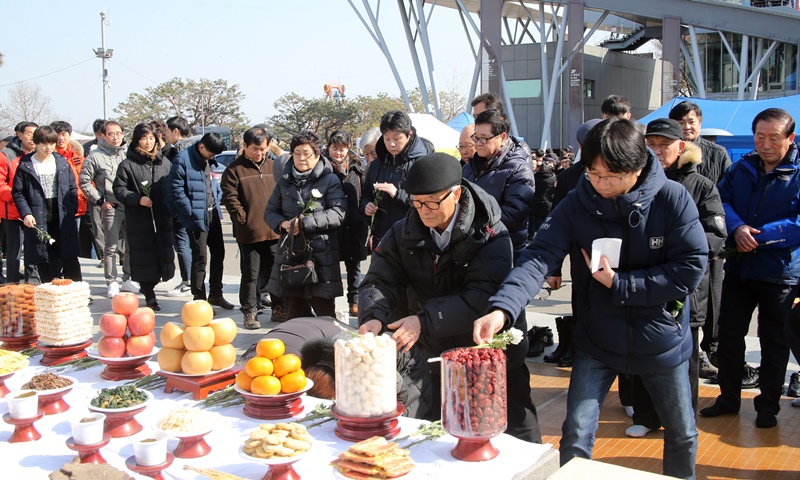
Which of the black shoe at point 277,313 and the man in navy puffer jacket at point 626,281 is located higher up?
the man in navy puffer jacket at point 626,281

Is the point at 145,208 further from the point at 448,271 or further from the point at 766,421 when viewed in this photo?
the point at 766,421

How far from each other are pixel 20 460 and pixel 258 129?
200 inches

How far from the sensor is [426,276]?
3229 millimetres

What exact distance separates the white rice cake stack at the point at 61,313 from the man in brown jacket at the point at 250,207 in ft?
11.3

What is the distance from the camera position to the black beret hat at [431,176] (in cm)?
285

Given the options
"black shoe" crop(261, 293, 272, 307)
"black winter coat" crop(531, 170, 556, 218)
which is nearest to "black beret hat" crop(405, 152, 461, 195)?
"black winter coat" crop(531, 170, 556, 218)

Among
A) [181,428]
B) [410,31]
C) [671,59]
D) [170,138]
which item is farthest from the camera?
[410,31]

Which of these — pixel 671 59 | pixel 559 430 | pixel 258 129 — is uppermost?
pixel 671 59

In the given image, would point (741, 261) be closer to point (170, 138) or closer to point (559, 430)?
point (559, 430)

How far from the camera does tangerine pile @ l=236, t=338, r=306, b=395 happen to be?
2.65m

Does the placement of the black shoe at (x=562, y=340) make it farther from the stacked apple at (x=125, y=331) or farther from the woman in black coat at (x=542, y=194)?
the stacked apple at (x=125, y=331)

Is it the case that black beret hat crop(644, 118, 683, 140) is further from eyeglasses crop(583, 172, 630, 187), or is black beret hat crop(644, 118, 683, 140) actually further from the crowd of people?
eyeglasses crop(583, 172, 630, 187)

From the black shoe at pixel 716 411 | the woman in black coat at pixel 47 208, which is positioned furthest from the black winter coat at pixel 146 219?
the black shoe at pixel 716 411

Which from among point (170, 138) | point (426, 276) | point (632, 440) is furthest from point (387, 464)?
point (170, 138)
